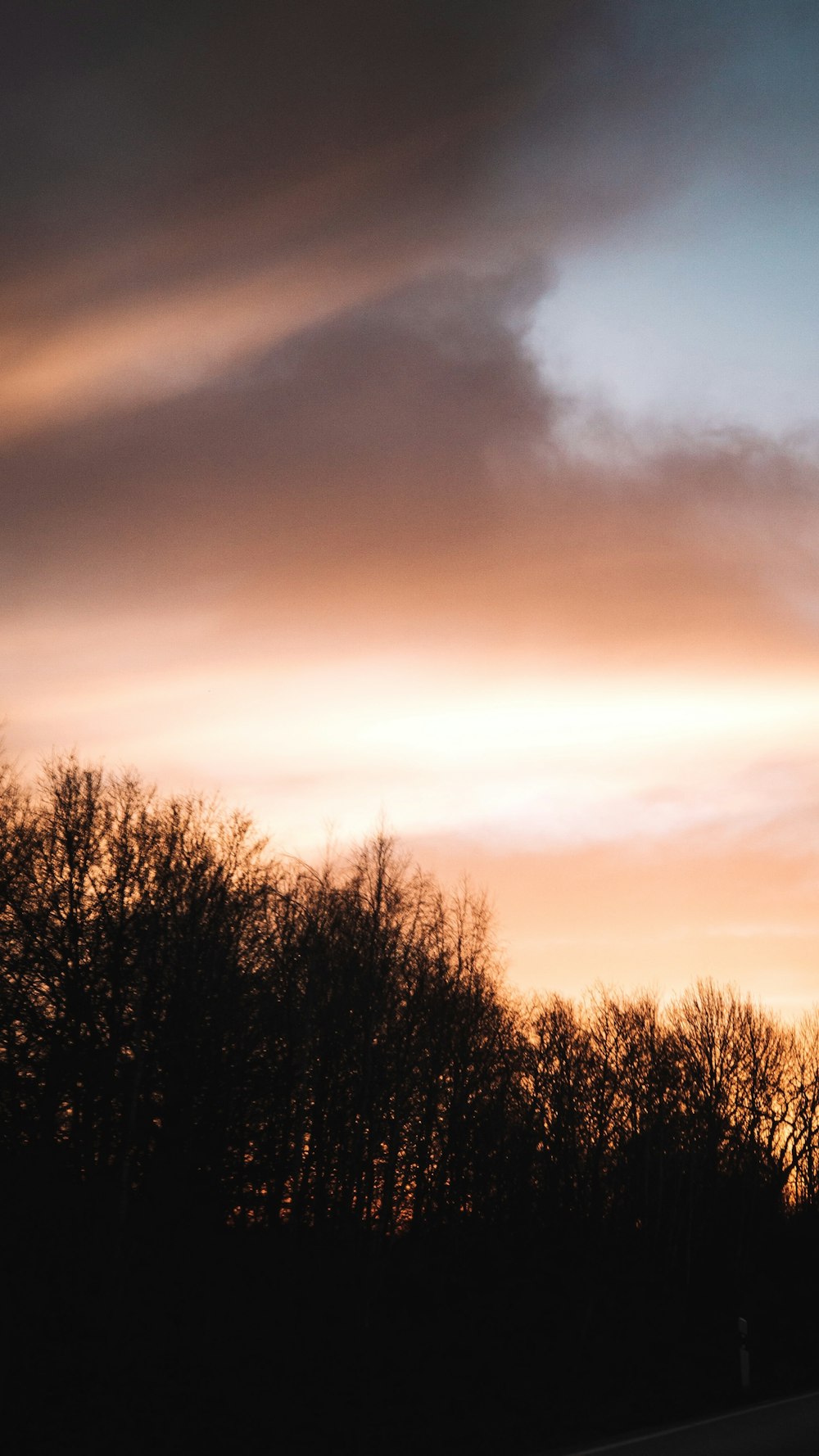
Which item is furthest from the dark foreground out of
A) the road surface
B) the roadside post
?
the roadside post

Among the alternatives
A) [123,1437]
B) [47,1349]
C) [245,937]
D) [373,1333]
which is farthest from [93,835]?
[123,1437]

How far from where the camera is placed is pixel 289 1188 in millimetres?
40625

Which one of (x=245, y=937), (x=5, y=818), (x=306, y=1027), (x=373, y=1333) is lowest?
(x=373, y=1333)

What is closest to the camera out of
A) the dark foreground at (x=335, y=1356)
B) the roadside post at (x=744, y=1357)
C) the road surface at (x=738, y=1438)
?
the road surface at (x=738, y=1438)

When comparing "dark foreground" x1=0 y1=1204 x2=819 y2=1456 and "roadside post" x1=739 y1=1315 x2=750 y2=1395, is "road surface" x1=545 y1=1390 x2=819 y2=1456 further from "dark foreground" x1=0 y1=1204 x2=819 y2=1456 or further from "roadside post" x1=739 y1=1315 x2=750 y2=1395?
"roadside post" x1=739 y1=1315 x2=750 y2=1395

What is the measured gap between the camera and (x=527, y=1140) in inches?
2192

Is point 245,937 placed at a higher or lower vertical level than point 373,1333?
higher

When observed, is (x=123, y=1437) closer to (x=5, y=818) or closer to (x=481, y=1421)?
(x=481, y=1421)

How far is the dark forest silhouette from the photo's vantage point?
20797mm

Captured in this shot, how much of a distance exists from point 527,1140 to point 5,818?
1162 inches

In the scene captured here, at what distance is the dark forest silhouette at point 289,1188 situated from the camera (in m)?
20.8

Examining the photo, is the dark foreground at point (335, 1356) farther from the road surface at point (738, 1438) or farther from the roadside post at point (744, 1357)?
the roadside post at point (744, 1357)

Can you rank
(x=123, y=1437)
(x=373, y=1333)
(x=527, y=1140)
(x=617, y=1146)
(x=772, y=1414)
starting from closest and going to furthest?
(x=123, y=1437) → (x=772, y=1414) → (x=373, y=1333) → (x=527, y=1140) → (x=617, y=1146)

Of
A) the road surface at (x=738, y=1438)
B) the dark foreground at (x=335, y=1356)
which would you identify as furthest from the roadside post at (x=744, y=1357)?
the road surface at (x=738, y=1438)
